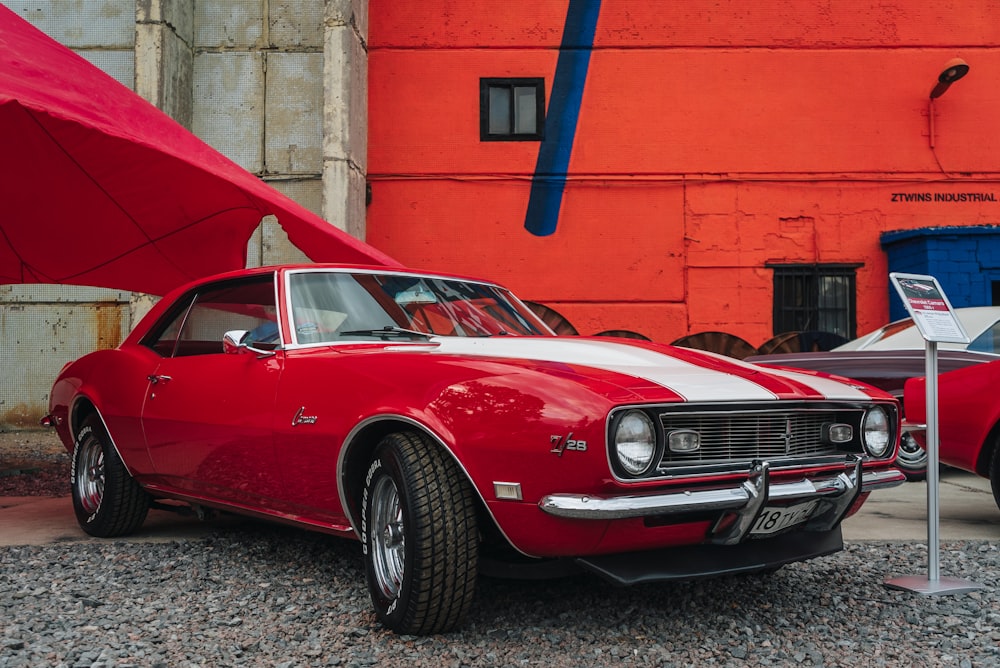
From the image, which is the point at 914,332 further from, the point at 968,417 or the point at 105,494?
the point at 105,494

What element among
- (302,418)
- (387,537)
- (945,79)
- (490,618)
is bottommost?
(490,618)

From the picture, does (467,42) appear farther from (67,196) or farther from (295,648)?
(295,648)

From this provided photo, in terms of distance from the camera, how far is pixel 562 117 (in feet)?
39.1

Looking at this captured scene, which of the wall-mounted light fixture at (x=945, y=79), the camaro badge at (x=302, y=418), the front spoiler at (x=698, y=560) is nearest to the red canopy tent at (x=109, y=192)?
the camaro badge at (x=302, y=418)

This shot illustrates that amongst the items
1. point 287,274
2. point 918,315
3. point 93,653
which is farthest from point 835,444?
point 93,653

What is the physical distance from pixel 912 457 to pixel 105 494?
5815mm

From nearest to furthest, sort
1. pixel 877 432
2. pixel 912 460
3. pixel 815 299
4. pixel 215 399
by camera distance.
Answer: pixel 877 432
pixel 215 399
pixel 912 460
pixel 815 299

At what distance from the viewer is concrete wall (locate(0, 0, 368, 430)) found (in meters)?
11.1

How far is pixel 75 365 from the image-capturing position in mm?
5117

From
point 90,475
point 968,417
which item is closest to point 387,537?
point 90,475

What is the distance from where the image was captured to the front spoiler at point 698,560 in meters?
2.69

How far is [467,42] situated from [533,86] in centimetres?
106

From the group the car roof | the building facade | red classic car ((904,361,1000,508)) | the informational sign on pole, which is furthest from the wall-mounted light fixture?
the informational sign on pole

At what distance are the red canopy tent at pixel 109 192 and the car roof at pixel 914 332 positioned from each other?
161 inches
